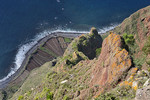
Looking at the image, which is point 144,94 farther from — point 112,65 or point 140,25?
point 140,25

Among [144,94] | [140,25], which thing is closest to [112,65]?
[144,94]

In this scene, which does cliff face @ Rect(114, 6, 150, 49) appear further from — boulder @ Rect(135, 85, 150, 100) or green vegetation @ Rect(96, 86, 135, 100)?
boulder @ Rect(135, 85, 150, 100)

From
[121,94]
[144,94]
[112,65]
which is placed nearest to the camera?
[144,94]

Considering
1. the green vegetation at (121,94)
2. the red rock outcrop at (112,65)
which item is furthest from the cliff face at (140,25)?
the green vegetation at (121,94)

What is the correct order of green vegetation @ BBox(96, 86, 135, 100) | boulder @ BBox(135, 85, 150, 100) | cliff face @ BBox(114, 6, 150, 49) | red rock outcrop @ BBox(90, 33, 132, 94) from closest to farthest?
boulder @ BBox(135, 85, 150, 100)
green vegetation @ BBox(96, 86, 135, 100)
red rock outcrop @ BBox(90, 33, 132, 94)
cliff face @ BBox(114, 6, 150, 49)

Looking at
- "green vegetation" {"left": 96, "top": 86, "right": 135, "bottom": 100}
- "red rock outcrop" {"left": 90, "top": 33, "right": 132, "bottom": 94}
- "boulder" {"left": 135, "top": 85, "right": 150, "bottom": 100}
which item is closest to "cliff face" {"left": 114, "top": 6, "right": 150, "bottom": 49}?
"red rock outcrop" {"left": 90, "top": 33, "right": 132, "bottom": 94}

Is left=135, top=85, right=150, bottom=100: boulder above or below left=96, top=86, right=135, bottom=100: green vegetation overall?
below

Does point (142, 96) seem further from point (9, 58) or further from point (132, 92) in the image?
point (9, 58)

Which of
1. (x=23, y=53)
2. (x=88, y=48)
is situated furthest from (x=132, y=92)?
(x=23, y=53)

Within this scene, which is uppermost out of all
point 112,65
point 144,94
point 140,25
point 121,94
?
point 140,25
